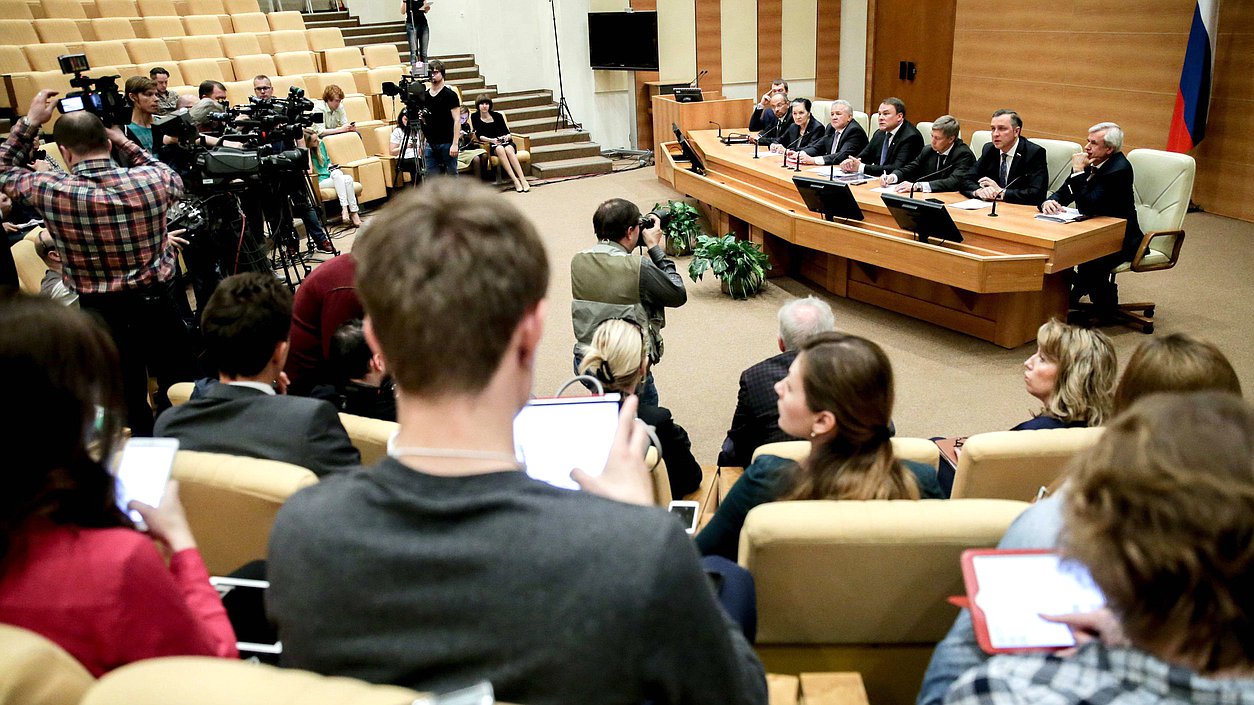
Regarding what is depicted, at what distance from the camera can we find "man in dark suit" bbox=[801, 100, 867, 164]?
6.48 meters

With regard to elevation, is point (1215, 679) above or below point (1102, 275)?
above

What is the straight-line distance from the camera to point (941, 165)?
5711 millimetres

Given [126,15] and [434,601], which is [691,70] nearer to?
[126,15]

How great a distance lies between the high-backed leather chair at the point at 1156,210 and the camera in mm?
4578

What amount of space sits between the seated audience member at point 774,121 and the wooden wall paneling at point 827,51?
3.35 m

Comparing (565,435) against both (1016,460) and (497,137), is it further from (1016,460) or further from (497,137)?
(497,137)

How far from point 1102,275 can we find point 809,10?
288 inches

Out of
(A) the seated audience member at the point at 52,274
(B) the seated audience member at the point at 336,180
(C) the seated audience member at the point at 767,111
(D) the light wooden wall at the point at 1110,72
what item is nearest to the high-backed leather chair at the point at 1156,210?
(D) the light wooden wall at the point at 1110,72

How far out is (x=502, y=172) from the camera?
31.6 ft

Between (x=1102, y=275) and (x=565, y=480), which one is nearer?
(x=565, y=480)

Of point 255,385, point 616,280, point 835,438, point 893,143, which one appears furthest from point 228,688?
point 893,143

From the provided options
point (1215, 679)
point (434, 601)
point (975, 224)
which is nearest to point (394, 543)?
point (434, 601)

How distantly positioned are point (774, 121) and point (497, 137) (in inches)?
118

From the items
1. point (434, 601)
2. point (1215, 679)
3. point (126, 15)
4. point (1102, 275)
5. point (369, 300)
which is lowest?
point (1102, 275)
